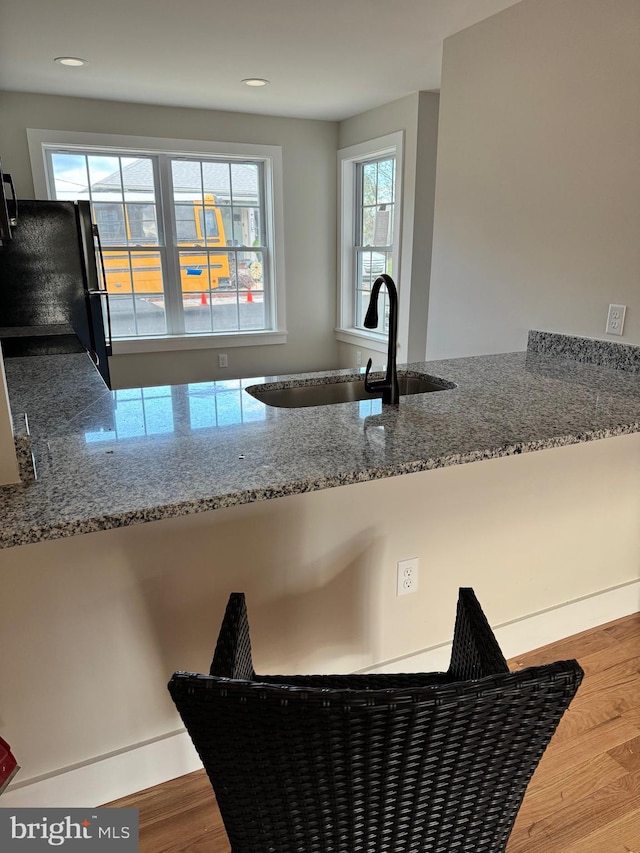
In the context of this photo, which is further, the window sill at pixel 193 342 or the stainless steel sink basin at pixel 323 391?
the window sill at pixel 193 342

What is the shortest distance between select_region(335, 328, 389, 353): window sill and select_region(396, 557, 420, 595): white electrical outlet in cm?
329

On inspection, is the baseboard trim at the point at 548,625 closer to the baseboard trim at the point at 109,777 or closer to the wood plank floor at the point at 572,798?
the wood plank floor at the point at 572,798

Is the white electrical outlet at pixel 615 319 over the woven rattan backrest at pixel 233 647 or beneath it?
over

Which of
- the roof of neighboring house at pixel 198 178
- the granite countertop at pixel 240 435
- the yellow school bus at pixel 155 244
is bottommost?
the granite countertop at pixel 240 435

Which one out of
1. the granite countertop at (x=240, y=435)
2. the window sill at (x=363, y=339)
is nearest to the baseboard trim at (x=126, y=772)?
the granite countertop at (x=240, y=435)

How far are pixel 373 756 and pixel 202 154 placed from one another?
4.90 m

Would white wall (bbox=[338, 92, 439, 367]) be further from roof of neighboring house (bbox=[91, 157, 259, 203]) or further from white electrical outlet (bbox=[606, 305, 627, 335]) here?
white electrical outlet (bbox=[606, 305, 627, 335])

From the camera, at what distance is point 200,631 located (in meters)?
1.44

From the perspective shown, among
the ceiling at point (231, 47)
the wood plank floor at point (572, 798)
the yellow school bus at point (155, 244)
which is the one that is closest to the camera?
the wood plank floor at point (572, 798)

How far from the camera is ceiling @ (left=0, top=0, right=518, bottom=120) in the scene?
2.63 meters

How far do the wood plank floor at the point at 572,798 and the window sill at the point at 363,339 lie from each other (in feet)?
11.3

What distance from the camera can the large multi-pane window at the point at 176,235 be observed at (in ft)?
15.0

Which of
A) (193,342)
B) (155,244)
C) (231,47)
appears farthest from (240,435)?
(155,244)

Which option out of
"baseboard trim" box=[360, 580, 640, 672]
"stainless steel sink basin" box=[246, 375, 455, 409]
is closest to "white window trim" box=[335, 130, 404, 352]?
"stainless steel sink basin" box=[246, 375, 455, 409]
